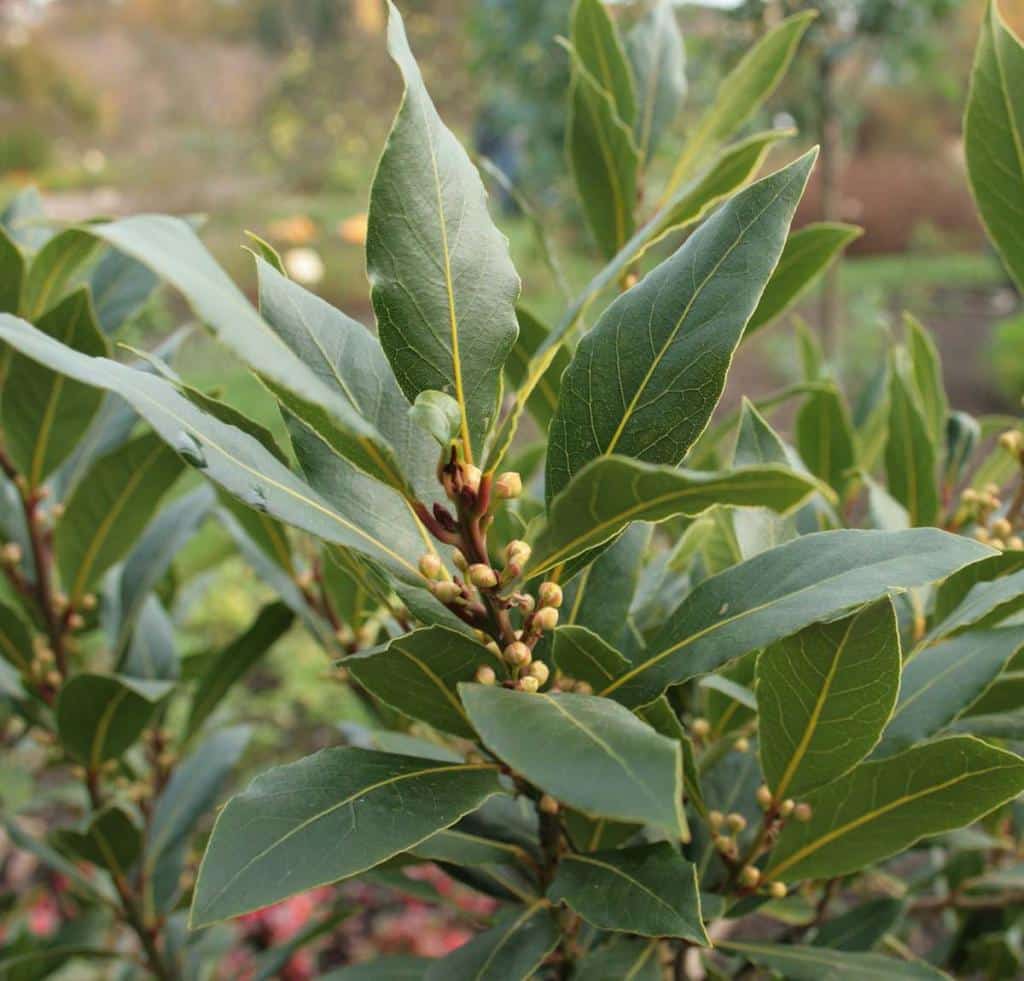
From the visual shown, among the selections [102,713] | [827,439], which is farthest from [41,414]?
[827,439]

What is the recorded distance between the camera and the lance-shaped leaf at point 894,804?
0.68 m

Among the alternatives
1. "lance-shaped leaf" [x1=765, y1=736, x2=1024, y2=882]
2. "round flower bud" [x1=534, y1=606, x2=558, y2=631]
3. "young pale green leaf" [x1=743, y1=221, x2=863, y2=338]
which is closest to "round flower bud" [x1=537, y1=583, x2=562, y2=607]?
"round flower bud" [x1=534, y1=606, x2=558, y2=631]

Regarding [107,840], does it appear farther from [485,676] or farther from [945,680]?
[945,680]

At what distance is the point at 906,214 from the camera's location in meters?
14.4

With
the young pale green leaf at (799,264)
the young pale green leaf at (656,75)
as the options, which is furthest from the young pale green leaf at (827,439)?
the young pale green leaf at (656,75)

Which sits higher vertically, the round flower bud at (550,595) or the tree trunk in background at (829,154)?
the round flower bud at (550,595)

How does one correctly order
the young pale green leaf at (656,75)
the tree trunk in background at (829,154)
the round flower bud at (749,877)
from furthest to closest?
the tree trunk in background at (829,154) < the young pale green leaf at (656,75) < the round flower bud at (749,877)

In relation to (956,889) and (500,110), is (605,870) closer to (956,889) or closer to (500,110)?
(956,889)

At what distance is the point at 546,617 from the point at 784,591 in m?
0.14

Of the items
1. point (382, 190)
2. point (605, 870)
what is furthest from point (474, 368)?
point (605, 870)

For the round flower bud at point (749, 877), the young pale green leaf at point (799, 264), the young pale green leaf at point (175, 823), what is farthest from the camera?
the young pale green leaf at point (175, 823)

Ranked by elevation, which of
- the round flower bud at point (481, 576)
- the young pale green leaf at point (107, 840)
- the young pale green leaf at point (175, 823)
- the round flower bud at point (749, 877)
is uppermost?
the round flower bud at point (481, 576)

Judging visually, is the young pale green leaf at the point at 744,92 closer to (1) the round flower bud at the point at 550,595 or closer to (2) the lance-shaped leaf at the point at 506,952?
(1) the round flower bud at the point at 550,595

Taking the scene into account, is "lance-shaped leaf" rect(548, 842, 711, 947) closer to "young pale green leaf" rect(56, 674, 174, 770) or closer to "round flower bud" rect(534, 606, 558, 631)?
"round flower bud" rect(534, 606, 558, 631)
